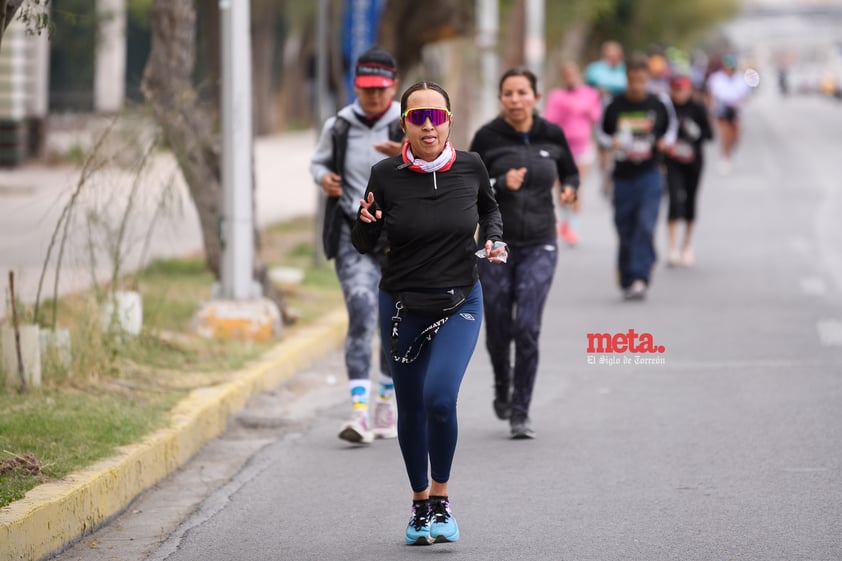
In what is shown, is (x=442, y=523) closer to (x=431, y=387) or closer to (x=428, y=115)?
(x=431, y=387)

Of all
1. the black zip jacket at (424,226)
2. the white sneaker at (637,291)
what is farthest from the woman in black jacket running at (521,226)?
the white sneaker at (637,291)

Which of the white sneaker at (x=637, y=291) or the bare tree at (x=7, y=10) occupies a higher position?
the bare tree at (x=7, y=10)

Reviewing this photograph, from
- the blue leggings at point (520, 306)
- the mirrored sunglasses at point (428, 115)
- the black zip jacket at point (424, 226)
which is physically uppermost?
the mirrored sunglasses at point (428, 115)

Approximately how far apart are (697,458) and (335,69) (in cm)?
1094

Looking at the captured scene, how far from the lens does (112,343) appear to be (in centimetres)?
942

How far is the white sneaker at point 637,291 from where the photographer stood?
13.5 m

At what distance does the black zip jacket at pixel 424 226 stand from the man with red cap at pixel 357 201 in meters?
1.92

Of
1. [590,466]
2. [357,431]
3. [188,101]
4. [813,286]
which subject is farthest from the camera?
[813,286]

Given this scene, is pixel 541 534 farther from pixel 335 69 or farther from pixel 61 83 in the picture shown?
pixel 61 83

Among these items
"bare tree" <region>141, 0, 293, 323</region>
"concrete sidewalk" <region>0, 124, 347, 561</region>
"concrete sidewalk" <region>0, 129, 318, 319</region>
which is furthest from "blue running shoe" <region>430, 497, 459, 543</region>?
"bare tree" <region>141, 0, 293, 323</region>

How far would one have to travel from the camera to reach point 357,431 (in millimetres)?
8320

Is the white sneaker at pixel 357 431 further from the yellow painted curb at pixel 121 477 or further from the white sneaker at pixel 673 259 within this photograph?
the white sneaker at pixel 673 259

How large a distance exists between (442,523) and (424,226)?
1.17 m

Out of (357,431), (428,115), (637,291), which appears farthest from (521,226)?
(637,291)
